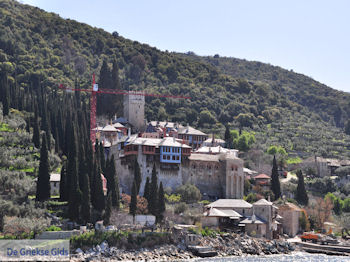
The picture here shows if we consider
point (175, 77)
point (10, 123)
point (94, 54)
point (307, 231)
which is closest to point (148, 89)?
point (175, 77)

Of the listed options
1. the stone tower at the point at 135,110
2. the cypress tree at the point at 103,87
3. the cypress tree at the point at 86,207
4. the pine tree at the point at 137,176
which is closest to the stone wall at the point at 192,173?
the pine tree at the point at 137,176

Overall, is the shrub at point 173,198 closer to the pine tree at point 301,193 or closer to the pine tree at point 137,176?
the pine tree at point 137,176

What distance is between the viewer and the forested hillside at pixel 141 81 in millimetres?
115438

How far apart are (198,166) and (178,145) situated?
12.7 ft

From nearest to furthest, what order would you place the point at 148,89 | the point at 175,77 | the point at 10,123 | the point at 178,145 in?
the point at 178,145 → the point at 10,123 → the point at 148,89 → the point at 175,77

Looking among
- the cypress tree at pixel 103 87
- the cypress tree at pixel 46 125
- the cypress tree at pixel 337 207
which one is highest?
the cypress tree at pixel 103 87

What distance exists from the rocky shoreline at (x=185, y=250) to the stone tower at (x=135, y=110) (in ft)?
121

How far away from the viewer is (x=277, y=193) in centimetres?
8475

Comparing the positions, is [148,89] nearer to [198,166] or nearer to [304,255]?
[198,166]

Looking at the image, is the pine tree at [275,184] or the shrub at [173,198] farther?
the pine tree at [275,184]

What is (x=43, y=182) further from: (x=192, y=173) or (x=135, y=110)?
(x=135, y=110)

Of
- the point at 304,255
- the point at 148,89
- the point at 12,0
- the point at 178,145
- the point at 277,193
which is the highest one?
the point at 12,0

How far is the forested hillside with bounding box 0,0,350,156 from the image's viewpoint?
11544cm

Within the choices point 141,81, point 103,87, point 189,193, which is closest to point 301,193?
point 189,193
